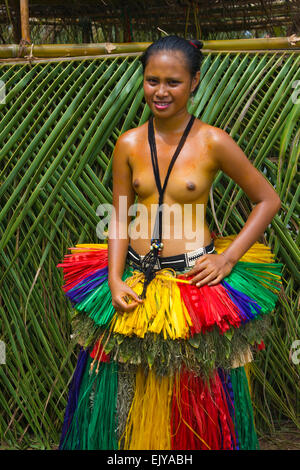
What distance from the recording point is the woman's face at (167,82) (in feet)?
4.25

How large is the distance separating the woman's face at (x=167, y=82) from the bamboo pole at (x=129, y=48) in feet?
2.09

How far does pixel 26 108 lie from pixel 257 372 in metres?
1.26

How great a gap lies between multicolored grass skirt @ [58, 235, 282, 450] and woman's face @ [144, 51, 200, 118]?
1.40ft

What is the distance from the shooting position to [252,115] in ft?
6.13

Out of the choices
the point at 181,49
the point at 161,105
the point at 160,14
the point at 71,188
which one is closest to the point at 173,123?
the point at 161,105

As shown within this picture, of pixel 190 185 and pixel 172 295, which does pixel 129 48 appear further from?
pixel 172 295

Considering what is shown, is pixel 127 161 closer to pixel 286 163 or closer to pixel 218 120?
pixel 218 120

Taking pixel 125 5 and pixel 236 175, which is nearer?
pixel 236 175

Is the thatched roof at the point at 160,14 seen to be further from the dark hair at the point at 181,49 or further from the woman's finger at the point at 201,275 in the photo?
the woman's finger at the point at 201,275

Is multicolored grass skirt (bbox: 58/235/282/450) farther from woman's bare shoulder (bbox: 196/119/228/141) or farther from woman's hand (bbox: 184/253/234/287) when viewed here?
woman's bare shoulder (bbox: 196/119/228/141)

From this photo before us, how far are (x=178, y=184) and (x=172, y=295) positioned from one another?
0.95ft

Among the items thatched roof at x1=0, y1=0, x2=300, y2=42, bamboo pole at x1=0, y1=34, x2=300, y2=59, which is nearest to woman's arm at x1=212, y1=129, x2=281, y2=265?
bamboo pole at x1=0, y1=34, x2=300, y2=59

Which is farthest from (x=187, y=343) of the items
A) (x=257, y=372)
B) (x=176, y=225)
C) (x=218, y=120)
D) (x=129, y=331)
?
(x=218, y=120)

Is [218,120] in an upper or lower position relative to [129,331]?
upper
